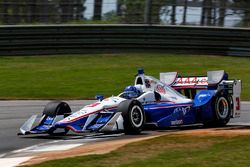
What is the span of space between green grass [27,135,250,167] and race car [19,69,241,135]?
67.6 inches

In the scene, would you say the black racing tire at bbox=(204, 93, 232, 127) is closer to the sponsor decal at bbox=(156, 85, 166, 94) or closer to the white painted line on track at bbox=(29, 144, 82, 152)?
the sponsor decal at bbox=(156, 85, 166, 94)

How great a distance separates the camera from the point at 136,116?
10828 mm

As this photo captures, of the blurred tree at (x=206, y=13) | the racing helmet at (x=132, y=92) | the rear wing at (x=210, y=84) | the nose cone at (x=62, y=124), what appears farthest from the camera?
the blurred tree at (x=206, y=13)

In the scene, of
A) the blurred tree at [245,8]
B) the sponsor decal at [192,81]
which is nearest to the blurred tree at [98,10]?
the blurred tree at [245,8]

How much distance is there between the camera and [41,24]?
2447 cm

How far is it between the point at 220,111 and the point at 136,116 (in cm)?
205

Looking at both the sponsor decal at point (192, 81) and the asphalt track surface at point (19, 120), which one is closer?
the asphalt track surface at point (19, 120)

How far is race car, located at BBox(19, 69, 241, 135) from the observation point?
10.7 metres

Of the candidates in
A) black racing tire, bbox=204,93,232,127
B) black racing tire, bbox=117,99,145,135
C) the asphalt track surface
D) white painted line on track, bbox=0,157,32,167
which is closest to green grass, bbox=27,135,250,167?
white painted line on track, bbox=0,157,32,167

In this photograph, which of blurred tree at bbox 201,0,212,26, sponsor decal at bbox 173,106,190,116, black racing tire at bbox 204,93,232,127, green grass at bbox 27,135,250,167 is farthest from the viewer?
blurred tree at bbox 201,0,212,26

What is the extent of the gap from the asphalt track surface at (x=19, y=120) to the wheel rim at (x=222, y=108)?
730 mm

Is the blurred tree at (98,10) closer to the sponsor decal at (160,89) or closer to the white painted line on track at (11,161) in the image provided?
the sponsor decal at (160,89)

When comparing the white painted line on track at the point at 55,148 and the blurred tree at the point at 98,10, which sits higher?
the blurred tree at the point at 98,10

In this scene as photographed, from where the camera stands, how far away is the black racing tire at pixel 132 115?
10.6 meters
